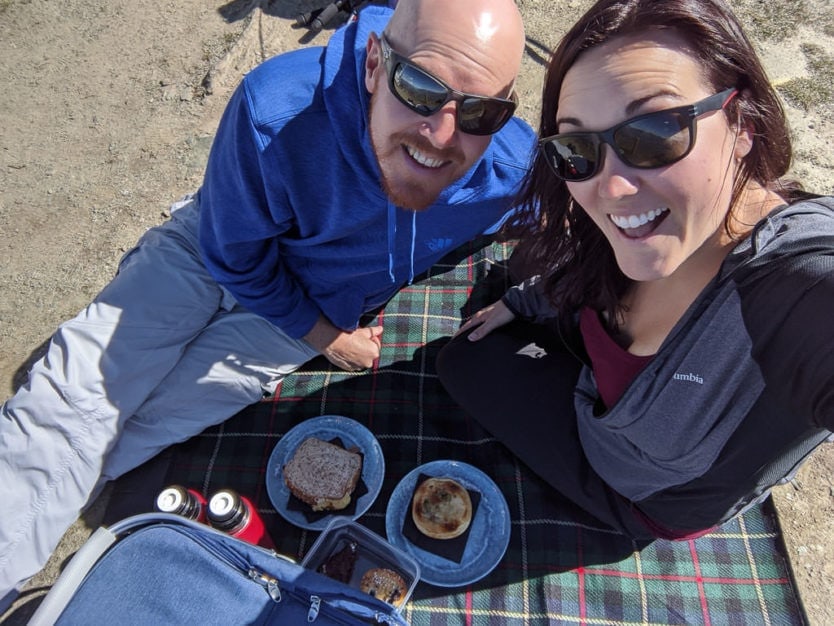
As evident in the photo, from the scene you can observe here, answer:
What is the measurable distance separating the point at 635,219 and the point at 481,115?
2.37 ft

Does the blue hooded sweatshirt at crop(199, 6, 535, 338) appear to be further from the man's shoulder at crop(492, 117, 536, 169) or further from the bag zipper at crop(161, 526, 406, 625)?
the bag zipper at crop(161, 526, 406, 625)

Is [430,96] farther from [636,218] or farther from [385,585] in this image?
[385,585]

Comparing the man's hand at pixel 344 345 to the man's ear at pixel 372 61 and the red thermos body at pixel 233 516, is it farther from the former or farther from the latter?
the man's ear at pixel 372 61

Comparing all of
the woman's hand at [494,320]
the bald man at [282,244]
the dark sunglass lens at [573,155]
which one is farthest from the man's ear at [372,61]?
the woman's hand at [494,320]

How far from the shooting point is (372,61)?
1.93 metres

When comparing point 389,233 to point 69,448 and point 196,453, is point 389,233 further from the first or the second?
point 69,448

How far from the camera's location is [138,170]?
4.08 meters

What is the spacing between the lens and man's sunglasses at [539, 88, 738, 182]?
4.13 ft

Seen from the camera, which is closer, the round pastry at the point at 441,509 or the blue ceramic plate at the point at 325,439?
the round pastry at the point at 441,509

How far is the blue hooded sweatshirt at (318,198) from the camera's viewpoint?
6.53ft

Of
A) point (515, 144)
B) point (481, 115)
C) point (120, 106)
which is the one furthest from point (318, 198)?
point (120, 106)

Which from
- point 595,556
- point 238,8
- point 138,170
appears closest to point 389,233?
point 595,556

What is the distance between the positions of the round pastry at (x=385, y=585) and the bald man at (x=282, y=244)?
1.07 meters

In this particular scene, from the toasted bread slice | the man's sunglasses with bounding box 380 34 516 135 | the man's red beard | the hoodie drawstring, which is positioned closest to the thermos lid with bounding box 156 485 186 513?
the toasted bread slice
